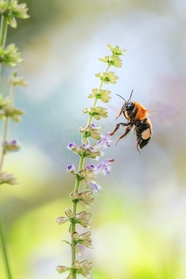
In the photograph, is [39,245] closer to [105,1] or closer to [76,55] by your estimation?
[76,55]

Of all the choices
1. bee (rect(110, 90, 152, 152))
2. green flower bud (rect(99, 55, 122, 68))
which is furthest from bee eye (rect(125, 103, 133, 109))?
green flower bud (rect(99, 55, 122, 68))

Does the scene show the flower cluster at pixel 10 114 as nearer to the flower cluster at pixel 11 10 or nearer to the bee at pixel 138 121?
the flower cluster at pixel 11 10

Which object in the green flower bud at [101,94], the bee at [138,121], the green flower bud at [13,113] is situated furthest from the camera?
the bee at [138,121]

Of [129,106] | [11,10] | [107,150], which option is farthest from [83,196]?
[107,150]

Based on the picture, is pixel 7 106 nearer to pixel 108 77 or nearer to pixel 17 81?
pixel 17 81

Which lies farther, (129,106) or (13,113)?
(129,106)

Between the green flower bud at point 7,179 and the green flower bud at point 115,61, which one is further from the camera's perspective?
the green flower bud at point 115,61

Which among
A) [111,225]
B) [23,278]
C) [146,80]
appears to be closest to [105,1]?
[146,80]

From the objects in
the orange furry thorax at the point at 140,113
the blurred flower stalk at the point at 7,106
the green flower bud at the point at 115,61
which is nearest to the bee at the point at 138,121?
the orange furry thorax at the point at 140,113

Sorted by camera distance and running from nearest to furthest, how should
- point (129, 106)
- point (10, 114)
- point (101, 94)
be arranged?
point (10, 114)
point (101, 94)
point (129, 106)
